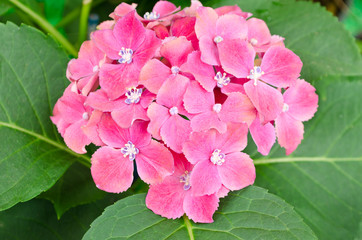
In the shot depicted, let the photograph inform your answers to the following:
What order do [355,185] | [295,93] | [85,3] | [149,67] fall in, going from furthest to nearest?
[85,3]
[355,185]
[295,93]
[149,67]

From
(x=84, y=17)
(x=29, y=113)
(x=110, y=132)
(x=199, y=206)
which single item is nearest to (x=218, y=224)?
(x=199, y=206)

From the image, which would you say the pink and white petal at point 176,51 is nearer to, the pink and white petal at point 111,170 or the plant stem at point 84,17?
the pink and white petal at point 111,170

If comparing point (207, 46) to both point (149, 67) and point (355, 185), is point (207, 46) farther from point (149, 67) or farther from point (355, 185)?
point (355, 185)

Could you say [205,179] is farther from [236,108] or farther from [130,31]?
[130,31]

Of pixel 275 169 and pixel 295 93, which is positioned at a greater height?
pixel 295 93

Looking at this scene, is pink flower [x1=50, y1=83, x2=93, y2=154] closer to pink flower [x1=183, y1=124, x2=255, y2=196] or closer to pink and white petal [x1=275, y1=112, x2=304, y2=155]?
pink flower [x1=183, y1=124, x2=255, y2=196]

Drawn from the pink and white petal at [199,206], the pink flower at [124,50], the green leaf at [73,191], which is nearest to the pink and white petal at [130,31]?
the pink flower at [124,50]

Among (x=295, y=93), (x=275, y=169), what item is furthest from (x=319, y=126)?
(x=295, y=93)
